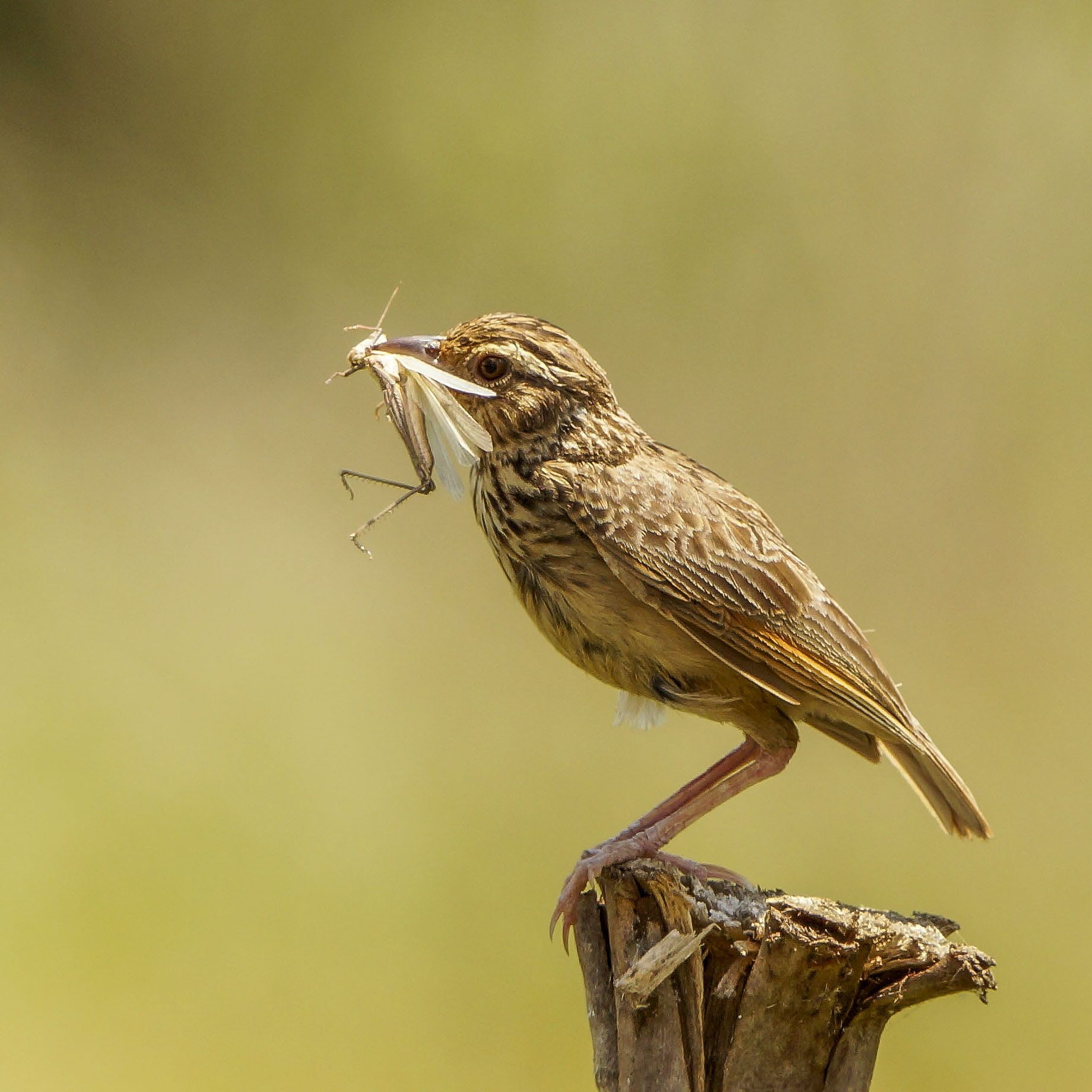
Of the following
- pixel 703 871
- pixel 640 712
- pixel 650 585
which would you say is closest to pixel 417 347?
pixel 650 585


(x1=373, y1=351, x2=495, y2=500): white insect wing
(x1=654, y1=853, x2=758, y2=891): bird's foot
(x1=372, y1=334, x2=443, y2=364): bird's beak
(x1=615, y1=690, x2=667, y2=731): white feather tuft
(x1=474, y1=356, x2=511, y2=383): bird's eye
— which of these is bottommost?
(x1=654, y1=853, x2=758, y2=891): bird's foot

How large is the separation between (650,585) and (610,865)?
0.72 m

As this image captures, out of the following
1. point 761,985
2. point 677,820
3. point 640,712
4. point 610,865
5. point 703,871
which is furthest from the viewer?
point 640,712

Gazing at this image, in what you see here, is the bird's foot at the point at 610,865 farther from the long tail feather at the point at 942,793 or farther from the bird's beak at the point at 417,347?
the bird's beak at the point at 417,347

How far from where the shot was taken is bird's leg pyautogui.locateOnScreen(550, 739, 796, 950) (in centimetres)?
316

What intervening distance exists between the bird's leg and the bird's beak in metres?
1.41

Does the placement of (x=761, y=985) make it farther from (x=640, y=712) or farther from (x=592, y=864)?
(x=640, y=712)

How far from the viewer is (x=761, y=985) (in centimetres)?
288

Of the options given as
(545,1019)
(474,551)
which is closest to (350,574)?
(474,551)

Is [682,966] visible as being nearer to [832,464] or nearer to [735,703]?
[735,703]

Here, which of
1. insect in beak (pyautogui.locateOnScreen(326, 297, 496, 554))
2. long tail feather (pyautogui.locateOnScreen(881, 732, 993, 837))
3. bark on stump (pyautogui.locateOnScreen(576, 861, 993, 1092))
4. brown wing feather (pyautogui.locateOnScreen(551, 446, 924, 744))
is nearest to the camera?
bark on stump (pyautogui.locateOnScreen(576, 861, 993, 1092))

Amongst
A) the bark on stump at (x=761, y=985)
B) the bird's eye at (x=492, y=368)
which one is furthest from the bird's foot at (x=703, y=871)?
the bird's eye at (x=492, y=368)

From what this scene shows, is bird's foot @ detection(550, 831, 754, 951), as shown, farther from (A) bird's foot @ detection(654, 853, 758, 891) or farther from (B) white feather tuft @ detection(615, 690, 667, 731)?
(B) white feather tuft @ detection(615, 690, 667, 731)

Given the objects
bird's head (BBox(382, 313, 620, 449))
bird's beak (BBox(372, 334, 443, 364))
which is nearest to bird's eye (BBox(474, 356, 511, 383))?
bird's head (BBox(382, 313, 620, 449))
